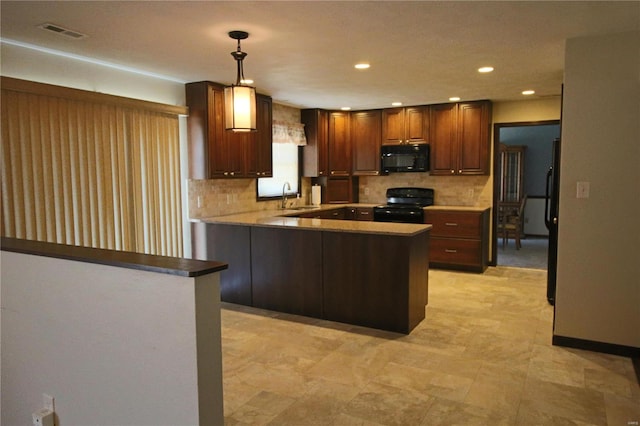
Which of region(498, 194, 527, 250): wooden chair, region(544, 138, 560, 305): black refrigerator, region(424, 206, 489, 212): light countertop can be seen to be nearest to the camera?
region(544, 138, 560, 305): black refrigerator

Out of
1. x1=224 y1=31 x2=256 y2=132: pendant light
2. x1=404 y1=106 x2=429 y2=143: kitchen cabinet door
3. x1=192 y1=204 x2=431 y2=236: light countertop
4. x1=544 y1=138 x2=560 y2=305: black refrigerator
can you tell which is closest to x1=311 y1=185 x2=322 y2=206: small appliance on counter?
x1=192 y1=204 x2=431 y2=236: light countertop

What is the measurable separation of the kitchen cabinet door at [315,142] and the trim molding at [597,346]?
13.1ft

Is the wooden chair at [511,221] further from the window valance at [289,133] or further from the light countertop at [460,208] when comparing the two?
the window valance at [289,133]

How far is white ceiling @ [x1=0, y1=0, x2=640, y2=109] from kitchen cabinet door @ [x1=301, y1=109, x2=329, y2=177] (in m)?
1.90

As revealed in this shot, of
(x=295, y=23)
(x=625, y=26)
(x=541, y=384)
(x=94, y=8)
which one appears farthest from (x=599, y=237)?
(x=94, y=8)

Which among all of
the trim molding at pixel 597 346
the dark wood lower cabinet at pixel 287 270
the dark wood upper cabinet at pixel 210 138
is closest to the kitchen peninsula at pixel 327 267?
the dark wood lower cabinet at pixel 287 270

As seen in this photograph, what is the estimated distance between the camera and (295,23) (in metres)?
2.92

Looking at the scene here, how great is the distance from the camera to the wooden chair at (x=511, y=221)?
25.9 feet

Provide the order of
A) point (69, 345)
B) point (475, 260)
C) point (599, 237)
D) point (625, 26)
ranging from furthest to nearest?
point (475, 260), point (599, 237), point (625, 26), point (69, 345)

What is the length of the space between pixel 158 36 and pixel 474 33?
2159 mm

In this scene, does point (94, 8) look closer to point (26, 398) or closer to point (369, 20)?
point (369, 20)

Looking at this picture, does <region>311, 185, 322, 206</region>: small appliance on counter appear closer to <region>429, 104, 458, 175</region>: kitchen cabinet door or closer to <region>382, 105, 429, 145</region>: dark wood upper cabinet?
<region>382, 105, 429, 145</region>: dark wood upper cabinet

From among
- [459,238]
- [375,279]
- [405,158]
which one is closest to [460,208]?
[459,238]

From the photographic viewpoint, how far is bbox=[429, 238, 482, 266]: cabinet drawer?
597 centimetres
